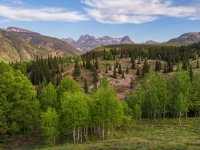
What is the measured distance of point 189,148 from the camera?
4503 cm

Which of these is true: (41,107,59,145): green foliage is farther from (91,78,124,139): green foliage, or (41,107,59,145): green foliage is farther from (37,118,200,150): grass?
(91,78,124,139): green foliage

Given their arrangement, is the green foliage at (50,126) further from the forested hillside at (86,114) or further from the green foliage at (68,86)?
the green foliage at (68,86)

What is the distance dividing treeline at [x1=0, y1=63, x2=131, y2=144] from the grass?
4.12 m

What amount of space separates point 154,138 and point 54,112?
22133 mm

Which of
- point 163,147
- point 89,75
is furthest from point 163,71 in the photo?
point 163,147

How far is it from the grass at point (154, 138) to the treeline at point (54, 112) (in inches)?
162

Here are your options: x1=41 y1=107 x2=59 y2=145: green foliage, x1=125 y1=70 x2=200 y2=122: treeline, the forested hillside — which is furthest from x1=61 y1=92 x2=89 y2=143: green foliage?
x1=125 y1=70 x2=200 y2=122: treeline

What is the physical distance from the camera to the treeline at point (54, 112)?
68750mm

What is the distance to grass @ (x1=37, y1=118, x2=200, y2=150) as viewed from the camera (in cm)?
4856

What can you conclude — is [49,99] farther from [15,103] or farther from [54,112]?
[54,112]

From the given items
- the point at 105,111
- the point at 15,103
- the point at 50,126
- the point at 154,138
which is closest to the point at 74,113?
the point at 50,126

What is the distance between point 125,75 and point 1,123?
117074 millimetres

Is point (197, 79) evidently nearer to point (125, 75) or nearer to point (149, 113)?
point (149, 113)

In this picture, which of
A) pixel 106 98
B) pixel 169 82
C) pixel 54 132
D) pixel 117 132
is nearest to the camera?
pixel 54 132
